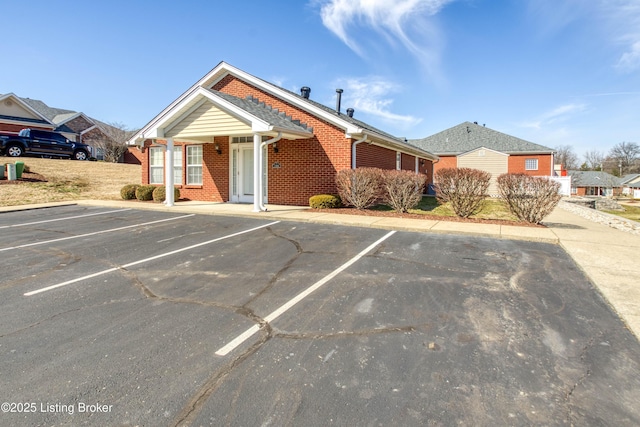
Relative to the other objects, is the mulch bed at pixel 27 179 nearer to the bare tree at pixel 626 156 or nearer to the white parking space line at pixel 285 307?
the white parking space line at pixel 285 307

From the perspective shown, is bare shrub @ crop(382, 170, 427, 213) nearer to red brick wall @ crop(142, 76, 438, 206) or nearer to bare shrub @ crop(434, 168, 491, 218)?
bare shrub @ crop(434, 168, 491, 218)

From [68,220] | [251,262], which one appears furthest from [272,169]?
[251,262]

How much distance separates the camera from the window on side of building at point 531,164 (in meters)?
31.4

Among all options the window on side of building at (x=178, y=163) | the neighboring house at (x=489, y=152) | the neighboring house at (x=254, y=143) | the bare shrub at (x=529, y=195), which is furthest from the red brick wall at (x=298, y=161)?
the neighboring house at (x=489, y=152)

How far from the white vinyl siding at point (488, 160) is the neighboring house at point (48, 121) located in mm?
34050

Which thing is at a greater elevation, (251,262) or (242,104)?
(242,104)

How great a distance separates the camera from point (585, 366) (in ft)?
9.40

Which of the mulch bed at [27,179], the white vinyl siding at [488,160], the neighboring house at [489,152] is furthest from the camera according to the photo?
the neighboring house at [489,152]

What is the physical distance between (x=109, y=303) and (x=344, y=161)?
31.8 feet

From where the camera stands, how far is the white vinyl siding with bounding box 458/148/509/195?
1145 inches

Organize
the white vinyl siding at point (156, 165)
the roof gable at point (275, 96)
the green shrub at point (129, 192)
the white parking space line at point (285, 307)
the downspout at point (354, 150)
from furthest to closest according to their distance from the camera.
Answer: the white vinyl siding at point (156, 165), the green shrub at point (129, 192), the downspout at point (354, 150), the roof gable at point (275, 96), the white parking space line at point (285, 307)

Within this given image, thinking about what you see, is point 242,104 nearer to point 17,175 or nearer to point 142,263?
point 142,263

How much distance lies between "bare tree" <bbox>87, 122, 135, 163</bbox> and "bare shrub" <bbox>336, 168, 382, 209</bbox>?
100 ft

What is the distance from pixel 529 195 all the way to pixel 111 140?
41300 millimetres
